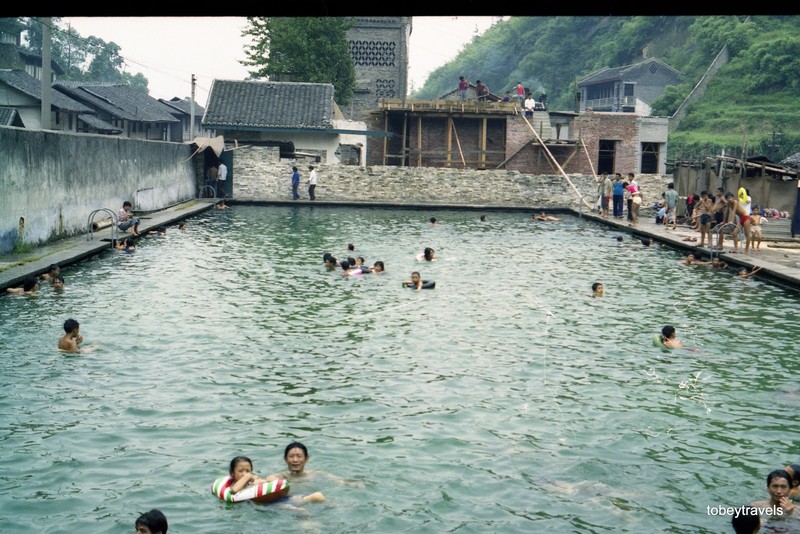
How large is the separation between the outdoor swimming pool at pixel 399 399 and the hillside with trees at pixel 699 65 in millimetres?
28416

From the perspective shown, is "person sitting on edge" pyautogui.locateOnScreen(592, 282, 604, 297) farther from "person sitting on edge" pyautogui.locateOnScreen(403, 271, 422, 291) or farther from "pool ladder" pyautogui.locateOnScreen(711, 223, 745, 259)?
"pool ladder" pyautogui.locateOnScreen(711, 223, 745, 259)

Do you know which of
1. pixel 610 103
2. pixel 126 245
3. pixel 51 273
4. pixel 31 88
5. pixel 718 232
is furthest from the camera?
pixel 610 103

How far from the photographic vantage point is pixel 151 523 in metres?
6.86

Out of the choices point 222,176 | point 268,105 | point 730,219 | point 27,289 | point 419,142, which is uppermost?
point 268,105

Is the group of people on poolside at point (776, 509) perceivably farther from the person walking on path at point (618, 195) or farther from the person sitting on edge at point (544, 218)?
the person walking on path at point (618, 195)

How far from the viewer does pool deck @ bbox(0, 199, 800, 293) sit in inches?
730

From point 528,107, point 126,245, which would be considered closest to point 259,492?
point 126,245

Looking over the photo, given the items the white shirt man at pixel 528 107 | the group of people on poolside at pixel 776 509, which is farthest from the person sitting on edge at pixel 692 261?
the white shirt man at pixel 528 107

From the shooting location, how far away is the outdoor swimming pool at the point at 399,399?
7918 mm

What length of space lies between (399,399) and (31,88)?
137 ft

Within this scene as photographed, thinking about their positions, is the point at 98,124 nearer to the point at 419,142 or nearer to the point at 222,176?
the point at 222,176

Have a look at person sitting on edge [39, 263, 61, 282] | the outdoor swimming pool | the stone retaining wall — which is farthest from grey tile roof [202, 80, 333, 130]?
person sitting on edge [39, 263, 61, 282]

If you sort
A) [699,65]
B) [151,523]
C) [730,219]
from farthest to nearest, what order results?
[699,65]
[730,219]
[151,523]
